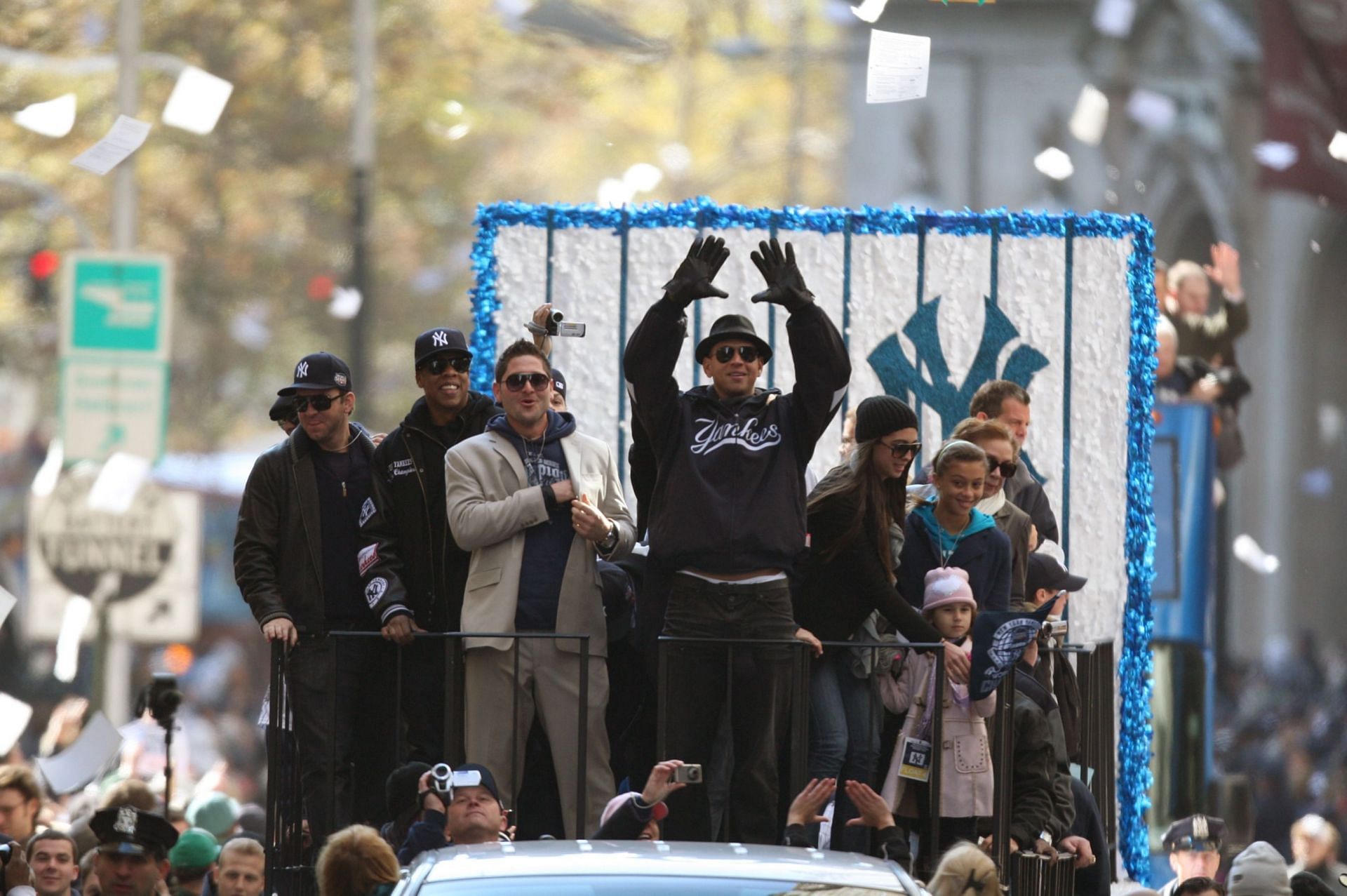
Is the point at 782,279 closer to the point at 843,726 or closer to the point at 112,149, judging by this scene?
the point at 843,726

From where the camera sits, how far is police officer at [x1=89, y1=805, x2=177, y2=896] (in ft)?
27.1

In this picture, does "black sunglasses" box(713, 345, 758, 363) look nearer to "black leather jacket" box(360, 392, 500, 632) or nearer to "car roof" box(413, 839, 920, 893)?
"black leather jacket" box(360, 392, 500, 632)

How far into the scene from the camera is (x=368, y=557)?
7.20m

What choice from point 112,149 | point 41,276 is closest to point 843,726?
point 112,149

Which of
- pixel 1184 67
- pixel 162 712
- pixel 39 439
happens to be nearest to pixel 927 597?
pixel 162 712

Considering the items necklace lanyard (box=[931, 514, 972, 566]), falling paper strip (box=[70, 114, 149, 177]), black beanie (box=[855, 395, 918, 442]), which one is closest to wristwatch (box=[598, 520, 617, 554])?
black beanie (box=[855, 395, 918, 442])

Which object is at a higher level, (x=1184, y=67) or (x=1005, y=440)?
(x=1184, y=67)

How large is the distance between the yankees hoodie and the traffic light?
16.3m

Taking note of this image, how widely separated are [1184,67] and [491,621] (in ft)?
51.0

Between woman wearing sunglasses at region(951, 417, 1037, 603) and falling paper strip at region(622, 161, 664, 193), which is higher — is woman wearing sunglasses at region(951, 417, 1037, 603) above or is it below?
below

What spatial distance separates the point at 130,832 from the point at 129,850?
0.22ft

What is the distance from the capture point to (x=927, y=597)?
7117 millimetres

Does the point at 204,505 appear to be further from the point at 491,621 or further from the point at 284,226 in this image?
the point at 491,621

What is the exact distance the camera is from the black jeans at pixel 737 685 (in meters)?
6.76
